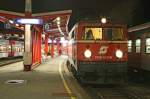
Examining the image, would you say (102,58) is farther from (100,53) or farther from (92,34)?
(92,34)

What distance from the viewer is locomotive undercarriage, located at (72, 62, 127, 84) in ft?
57.6

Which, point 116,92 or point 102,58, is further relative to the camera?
point 102,58

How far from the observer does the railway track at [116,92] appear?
50.9 ft

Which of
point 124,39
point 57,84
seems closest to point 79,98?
point 57,84

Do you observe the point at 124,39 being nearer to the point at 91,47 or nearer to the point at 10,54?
the point at 91,47

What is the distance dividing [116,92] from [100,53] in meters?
1.92

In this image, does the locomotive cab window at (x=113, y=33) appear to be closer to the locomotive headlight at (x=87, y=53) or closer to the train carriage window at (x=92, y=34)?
the train carriage window at (x=92, y=34)

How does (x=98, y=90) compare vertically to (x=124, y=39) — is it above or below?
below

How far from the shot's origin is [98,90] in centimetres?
1775

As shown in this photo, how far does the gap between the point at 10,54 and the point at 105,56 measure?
103ft

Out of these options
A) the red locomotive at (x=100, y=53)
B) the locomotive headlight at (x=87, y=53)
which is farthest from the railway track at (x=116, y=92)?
the locomotive headlight at (x=87, y=53)

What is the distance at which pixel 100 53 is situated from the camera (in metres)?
17.8

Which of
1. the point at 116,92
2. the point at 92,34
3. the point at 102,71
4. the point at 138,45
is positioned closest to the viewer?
the point at 116,92

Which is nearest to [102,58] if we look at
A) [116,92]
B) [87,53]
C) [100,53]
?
[100,53]
